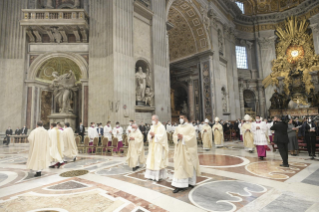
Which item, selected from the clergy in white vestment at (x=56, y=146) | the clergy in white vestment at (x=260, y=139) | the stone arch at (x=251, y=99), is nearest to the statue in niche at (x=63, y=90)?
the clergy in white vestment at (x=56, y=146)

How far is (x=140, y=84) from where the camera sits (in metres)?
12.0

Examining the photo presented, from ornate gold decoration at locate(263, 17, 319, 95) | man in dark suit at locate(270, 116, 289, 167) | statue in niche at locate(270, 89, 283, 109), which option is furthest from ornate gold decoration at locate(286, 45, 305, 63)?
man in dark suit at locate(270, 116, 289, 167)

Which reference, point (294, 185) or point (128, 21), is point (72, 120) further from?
point (294, 185)

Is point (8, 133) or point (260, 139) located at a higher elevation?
point (8, 133)

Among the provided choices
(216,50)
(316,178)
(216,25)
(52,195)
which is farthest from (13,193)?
(216,25)

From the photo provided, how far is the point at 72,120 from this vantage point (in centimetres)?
1221

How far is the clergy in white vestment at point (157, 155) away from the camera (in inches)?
171

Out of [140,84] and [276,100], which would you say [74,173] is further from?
[276,100]

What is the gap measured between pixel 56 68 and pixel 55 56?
91 centimetres

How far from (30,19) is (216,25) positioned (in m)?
16.1

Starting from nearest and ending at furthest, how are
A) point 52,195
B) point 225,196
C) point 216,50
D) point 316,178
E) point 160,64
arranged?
point 225,196 → point 52,195 → point 316,178 → point 160,64 → point 216,50

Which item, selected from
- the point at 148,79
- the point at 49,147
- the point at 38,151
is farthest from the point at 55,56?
the point at 38,151

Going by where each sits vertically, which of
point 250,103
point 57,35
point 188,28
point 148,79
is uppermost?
point 188,28

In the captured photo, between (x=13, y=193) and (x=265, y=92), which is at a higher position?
(x=265, y=92)
